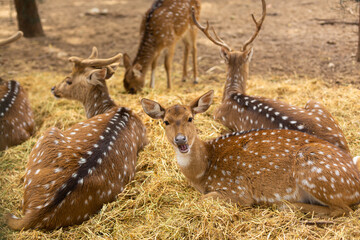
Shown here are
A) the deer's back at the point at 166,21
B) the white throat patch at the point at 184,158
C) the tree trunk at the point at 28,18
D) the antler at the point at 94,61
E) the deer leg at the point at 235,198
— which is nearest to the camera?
the deer leg at the point at 235,198

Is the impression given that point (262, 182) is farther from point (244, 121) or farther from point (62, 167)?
point (62, 167)

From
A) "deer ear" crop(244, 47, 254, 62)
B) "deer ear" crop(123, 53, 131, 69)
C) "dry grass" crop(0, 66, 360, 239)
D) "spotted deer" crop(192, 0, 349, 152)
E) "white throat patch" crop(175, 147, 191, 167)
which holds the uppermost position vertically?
"deer ear" crop(244, 47, 254, 62)

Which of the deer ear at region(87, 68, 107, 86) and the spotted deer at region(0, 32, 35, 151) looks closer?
the deer ear at region(87, 68, 107, 86)

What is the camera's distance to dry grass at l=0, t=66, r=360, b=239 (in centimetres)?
285

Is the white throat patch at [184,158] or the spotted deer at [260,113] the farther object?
the spotted deer at [260,113]

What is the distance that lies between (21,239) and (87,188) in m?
0.64

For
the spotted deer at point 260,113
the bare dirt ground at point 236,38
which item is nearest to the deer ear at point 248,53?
the spotted deer at point 260,113

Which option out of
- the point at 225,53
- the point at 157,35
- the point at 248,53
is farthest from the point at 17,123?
the point at 248,53

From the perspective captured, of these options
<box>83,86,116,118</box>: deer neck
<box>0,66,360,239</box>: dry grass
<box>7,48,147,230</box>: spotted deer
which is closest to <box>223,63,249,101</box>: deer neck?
<box>0,66,360,239</box>: dry grass

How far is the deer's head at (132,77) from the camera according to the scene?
6.12 meters

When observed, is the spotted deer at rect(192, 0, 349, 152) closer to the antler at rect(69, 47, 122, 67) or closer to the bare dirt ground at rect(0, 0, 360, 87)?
the bare dirt ground at rect(0, 0, 360, 87)

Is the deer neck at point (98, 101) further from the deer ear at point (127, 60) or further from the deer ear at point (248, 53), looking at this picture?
the deer ear at point (248, 53)

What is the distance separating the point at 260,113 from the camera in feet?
13.5

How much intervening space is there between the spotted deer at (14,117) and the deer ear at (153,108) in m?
2.23
